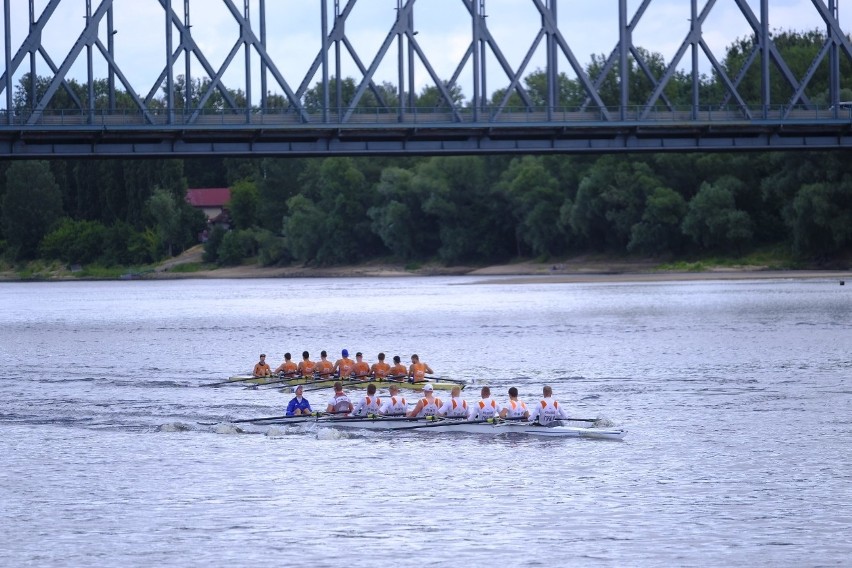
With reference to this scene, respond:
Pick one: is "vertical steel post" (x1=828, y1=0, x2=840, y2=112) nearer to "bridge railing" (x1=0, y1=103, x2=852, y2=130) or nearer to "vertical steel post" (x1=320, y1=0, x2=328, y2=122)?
"bridge railing" (x1=0, y1=103, x2=852, y2=130)

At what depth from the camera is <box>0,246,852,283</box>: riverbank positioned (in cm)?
10256

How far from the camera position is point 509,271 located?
429ft

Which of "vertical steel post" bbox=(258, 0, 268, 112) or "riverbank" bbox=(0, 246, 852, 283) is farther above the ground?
"vertical steel post" bbox=(258, 0, 268, 112)

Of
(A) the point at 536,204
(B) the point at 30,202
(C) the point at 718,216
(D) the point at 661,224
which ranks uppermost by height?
(B) the point at 30,202

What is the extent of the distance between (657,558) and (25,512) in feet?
35.8

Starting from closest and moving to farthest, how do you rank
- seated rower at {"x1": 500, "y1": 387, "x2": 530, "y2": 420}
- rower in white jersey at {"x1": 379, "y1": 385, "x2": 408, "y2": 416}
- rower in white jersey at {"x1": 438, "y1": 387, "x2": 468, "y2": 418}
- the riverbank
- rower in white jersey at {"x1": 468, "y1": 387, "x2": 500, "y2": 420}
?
seated rower at {"x1": 500, "y1": 387, "x2": 530, "y2": 420}, rower in white jersey at {"x1": 468, "y1": 387, "x2": 500, "y2": 420}, rower in white jersey at {"x1": 438, "y1": 387, "x2": 468, "y2": 418}, rower in white jersey at {"x1": 379, "y1": 385, "x2": 408, "y2": 416}, the riverbank

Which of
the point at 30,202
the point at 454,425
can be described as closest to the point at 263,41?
the point at 454,425

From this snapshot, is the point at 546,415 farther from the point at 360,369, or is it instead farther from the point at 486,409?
the point at 360,369

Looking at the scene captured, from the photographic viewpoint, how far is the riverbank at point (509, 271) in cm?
10256

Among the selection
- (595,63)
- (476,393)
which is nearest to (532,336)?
(476,393)

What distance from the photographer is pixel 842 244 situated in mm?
95938

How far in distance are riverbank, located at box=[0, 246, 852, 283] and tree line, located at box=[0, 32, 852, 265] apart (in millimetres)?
1419

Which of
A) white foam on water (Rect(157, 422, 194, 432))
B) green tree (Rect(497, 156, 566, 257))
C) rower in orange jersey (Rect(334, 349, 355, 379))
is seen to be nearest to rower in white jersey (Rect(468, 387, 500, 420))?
white foam on water (Rect(157, 422, 194, 432))

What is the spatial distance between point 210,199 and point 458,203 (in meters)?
52.6
